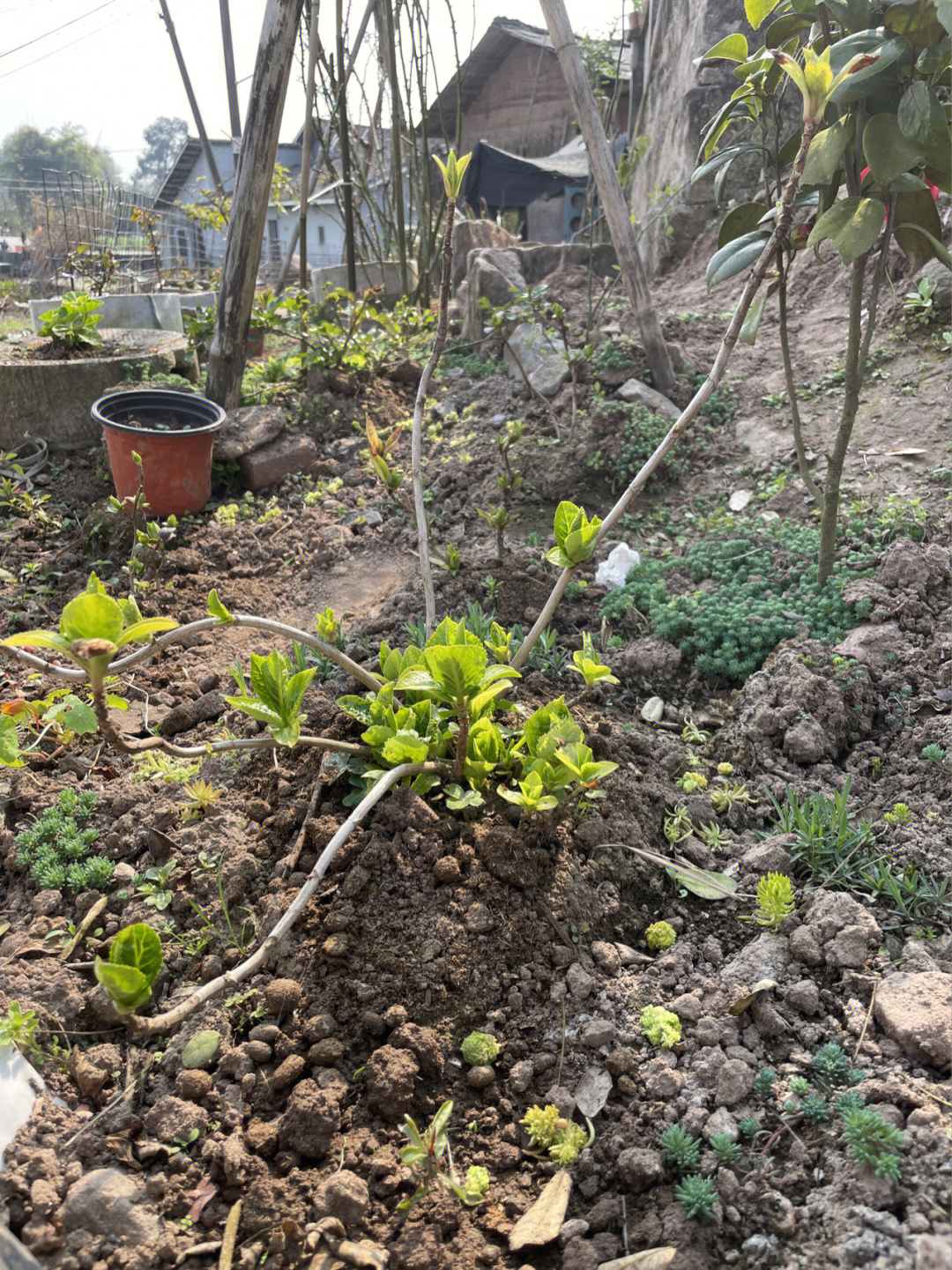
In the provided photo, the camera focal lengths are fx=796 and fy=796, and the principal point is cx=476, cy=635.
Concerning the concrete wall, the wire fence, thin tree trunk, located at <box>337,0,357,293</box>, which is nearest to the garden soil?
thin tree trunk, located at <box>337,0,357,293</box>

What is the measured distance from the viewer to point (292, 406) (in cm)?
528

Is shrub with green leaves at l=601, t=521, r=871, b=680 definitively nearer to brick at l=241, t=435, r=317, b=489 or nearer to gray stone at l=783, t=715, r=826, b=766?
gray stone at l=783, t=715, r=826, b=766

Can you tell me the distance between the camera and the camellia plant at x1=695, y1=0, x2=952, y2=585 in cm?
206

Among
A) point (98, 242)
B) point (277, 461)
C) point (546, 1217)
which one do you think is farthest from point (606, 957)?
point (98, 242)

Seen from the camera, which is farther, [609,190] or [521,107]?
[521,107]

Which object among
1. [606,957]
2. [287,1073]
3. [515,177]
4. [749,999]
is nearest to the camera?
[287,1073]

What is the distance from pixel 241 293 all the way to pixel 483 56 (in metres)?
14.7

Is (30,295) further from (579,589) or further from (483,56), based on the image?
(579,589)

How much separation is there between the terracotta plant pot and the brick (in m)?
0.35

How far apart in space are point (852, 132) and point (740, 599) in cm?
143

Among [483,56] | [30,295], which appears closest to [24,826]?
[30,295]

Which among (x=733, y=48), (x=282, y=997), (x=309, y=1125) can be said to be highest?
(x=733, y=48)

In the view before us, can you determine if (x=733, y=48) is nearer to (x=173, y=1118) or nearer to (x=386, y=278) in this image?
(x=173, y=1118)

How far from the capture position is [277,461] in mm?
4543
